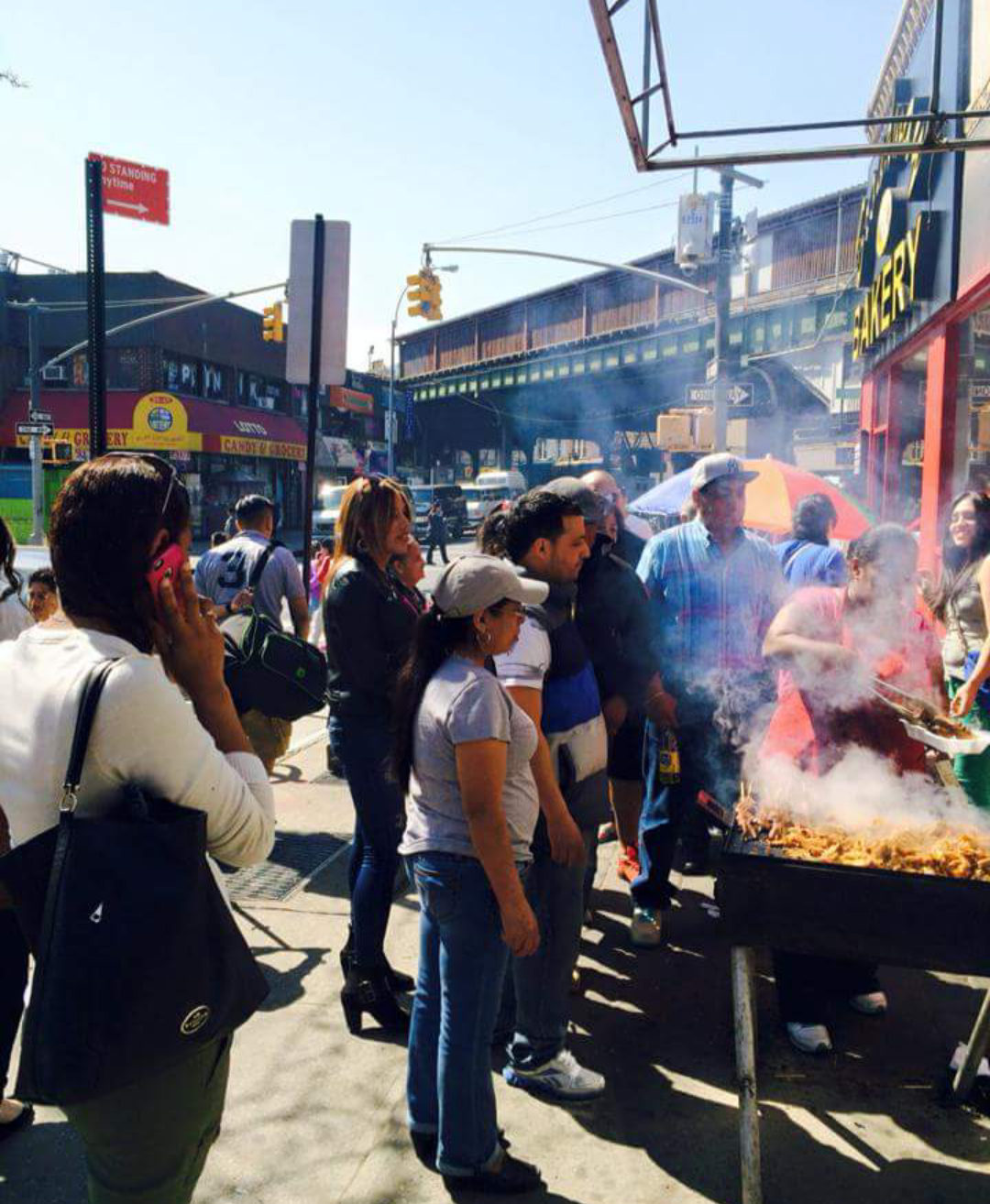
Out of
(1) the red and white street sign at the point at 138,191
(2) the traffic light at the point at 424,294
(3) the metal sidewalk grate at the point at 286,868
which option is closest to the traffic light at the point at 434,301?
(2) the traffic light at the point at 424,294

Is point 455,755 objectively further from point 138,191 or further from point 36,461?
point 138,191

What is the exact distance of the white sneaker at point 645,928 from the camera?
449 cm

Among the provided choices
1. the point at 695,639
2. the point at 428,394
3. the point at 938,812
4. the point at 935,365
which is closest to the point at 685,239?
the point at 935,365

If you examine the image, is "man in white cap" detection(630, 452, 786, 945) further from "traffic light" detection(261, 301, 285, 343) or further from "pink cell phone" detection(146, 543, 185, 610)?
"traffic light" detection(261, 301, 285, 343)

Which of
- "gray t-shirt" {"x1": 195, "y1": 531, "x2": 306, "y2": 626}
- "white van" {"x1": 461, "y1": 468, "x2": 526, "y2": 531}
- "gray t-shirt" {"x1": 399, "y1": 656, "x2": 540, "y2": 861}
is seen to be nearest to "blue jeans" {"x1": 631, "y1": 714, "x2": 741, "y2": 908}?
"gray t-shirt" {"x1": 399, "y1": 656, "x2": 540, "y2": 861}

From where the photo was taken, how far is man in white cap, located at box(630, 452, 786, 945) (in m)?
4.62

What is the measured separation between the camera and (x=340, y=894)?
5023mm

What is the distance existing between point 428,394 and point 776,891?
137ft

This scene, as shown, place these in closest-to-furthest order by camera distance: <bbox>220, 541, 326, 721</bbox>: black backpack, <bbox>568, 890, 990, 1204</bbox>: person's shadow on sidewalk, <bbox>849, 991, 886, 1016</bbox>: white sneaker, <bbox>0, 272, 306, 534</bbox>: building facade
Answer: <bbox>568, 890, 990, 1204</bbox>: person's shadow on sidewalk < <bbox>849, 991, 886, 1016</bbox>: white sneaker < <bbox>220, 541, 326, 721</bbox>: black backpack < <bbox>0, 272, 306, 534</bbox>: building facade

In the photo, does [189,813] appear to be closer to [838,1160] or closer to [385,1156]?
[385,1156]

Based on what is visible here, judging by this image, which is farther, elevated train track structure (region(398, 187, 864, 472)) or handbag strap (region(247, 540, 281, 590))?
elevated train track structure (region(398, 187, 864, 472))

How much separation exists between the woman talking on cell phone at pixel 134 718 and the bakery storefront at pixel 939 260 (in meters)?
5.51

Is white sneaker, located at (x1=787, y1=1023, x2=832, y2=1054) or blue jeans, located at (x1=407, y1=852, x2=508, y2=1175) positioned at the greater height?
blue jeans, located at (x1=407, y1=852, x2=508, y2=1175)

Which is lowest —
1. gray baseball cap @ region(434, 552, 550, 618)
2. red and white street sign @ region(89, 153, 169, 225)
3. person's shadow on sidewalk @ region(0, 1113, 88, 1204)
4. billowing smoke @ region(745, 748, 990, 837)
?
person's shadow on sidewalk @ region(0, 1113, 88, 1204)
